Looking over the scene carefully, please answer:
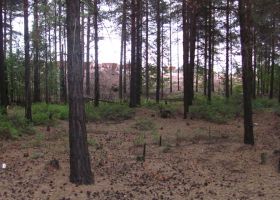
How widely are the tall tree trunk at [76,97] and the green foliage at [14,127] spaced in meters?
4.86

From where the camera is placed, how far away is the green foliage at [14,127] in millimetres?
8695

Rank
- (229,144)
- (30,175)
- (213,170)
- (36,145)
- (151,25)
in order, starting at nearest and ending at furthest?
(30,175) < (213,170) < (36,145) < (229,144) < (151,25)

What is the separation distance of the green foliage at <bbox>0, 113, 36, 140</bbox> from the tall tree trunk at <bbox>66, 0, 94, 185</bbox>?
4.86 meters

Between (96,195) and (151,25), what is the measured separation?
21.2 m

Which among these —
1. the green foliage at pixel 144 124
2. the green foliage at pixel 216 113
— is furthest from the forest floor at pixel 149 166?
the green foliage at pixel 216 113

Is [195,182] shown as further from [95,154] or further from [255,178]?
[95,154]

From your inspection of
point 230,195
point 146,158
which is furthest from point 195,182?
point 146,158

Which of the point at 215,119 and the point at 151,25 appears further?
the point at 151,25

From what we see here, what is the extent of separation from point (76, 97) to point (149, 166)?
3.41 metres

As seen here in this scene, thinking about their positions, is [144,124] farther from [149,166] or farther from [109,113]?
[149,166]

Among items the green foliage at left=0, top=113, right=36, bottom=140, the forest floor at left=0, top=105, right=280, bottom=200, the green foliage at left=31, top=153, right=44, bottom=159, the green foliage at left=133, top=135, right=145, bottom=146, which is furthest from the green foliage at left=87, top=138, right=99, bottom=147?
the green foliage at left=0, top=113, right=36, bottom=140

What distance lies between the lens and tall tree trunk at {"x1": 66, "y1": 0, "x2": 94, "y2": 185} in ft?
16.4

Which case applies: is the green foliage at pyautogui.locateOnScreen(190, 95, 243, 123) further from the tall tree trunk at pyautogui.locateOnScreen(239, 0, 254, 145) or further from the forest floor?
the tall tree trunk at pyautogui.locateOnScreen(239, 0, 254, 145)

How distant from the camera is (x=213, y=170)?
6.82 metres
